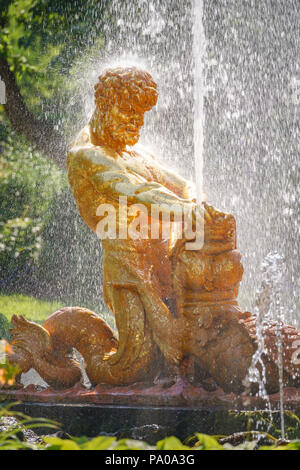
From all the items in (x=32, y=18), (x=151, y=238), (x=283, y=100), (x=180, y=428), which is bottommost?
(x=180, y=428)

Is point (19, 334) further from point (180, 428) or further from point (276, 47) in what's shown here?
point (276, 47)

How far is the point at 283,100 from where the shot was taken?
8680 millimetres

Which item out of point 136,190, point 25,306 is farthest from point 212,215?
point 25,306

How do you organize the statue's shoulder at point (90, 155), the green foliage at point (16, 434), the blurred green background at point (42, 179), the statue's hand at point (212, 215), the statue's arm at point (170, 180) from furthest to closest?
the blurred green background at point (42, 179)
the statue's arm at point (170, 180)
the statue's shoulder at point (90, 155)
the statue's hand at point (212, 215)
the green foliage at point (16, 434)

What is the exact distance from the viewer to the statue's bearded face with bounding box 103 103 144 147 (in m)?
3.25

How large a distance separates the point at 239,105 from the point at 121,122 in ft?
19.1

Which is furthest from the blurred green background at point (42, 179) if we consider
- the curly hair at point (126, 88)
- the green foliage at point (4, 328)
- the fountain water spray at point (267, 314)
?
the fountain water spray at point (267, 314)

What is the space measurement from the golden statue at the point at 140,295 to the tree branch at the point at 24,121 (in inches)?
244

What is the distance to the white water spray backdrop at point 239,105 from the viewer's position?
8.32 m

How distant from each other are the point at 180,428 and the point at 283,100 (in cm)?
665

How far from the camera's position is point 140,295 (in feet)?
10.4

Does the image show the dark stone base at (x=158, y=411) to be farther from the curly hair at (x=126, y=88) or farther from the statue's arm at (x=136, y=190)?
the curly hair at (x=126, y=88)

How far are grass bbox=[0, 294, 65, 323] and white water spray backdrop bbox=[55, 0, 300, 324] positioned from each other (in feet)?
9.55
